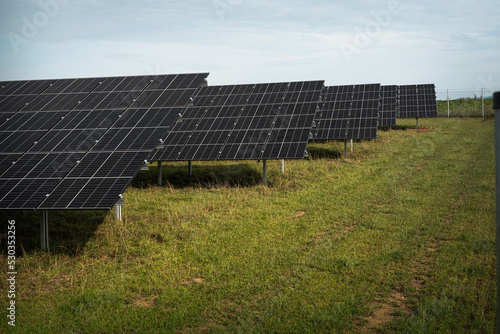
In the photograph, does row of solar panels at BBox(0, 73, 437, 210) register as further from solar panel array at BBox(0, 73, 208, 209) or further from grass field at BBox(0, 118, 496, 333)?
grass field at BBox(0, 118, 496, 333)

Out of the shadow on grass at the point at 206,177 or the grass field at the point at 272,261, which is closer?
the grass field at the point at 272,261

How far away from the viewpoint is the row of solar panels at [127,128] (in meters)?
10.2

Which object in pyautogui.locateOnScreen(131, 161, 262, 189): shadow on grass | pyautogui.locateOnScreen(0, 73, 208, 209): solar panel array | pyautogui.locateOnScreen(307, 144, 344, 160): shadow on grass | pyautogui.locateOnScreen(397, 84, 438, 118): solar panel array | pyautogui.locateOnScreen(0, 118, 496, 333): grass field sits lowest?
pyautogui.locateOnScreen(0, 118, 496, 333): grass field

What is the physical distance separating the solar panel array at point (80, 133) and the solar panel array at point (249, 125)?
2.35 m

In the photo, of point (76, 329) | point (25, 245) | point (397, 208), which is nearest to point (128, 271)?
point (76, 329)

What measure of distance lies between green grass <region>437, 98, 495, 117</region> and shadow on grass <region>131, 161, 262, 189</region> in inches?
1325

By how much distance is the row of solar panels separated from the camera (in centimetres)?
1018

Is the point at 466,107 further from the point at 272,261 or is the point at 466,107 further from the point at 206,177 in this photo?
the point at 272,261

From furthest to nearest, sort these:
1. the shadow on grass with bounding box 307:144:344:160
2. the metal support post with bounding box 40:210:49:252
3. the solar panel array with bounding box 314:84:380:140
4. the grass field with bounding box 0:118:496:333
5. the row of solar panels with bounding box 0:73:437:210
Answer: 1. the solar panel array with bounding box 314:84:380:140
2. the shadow on grass with bounding box 307:144:344:160
3. the row of solar panels with bounding box 0:73:437:210
4. the metal support post with bounding box 40:210:49:252
5. the grass field with bounding box 0:118:496:333

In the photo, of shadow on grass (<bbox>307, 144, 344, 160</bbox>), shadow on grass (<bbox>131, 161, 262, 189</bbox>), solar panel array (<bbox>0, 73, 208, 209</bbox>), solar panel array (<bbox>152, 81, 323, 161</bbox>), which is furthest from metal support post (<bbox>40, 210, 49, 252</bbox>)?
shadow on grass (<bbox>307, 144, 344, 160</bbox>)

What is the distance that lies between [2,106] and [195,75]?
297 inches

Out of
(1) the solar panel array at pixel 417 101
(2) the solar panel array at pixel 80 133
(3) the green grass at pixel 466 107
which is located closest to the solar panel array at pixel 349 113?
(1) the solar panel array at pixel 417 101

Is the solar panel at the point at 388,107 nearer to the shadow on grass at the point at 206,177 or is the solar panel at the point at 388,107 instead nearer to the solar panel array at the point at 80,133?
the shadow on grass at the point at 206,177

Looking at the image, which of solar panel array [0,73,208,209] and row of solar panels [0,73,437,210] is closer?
solar panel array [0,73,208,209]
